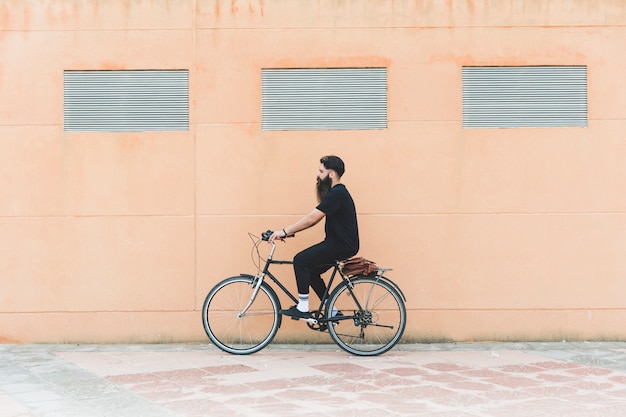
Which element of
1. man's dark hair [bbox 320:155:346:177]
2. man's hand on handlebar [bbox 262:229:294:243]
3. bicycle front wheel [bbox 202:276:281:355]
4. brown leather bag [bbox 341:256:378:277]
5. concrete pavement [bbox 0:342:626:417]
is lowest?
concrete pavement [bbox 0:342:626:417]

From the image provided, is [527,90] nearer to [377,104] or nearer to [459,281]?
[377,104]

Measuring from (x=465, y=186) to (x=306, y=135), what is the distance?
6.01 ft

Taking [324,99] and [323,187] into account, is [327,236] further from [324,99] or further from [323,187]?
[324,99]

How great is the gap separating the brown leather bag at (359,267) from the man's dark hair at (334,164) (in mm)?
879

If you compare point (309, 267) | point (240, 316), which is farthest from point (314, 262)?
point (240, 316)

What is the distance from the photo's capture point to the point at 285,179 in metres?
8.67

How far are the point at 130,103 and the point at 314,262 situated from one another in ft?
9.12

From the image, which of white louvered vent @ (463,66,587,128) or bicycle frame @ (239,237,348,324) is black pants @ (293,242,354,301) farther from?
white louvered vent @ (463,66,587,128)

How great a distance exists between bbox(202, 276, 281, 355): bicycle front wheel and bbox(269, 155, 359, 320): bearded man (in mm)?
238

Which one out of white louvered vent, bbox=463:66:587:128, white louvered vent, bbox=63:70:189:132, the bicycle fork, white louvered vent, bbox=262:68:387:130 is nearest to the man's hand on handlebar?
the bicycle fork

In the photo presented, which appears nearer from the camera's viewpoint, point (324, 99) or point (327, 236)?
point (327, 236)

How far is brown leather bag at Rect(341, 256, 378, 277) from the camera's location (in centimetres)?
790

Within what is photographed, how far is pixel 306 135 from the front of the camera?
28.5 feet

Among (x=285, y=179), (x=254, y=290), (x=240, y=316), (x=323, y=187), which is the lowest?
(x=240, y=316)
